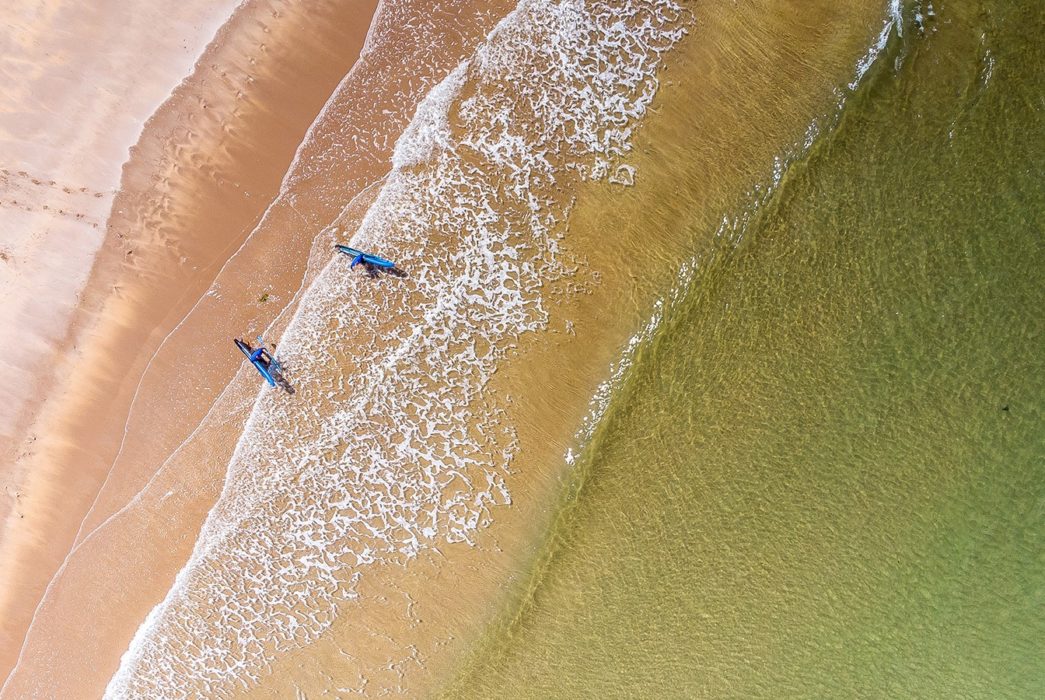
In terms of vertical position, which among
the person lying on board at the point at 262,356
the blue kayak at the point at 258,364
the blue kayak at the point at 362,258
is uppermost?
the blue kayak at the point at 362,258

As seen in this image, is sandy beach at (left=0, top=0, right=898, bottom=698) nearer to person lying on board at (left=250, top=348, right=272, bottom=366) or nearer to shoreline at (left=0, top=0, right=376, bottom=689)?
shoreline at (left=0, top=0, right=376, bottom=689)

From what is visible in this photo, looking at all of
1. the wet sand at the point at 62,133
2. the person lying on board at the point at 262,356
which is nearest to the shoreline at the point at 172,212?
the wet sand at the point at 62,133

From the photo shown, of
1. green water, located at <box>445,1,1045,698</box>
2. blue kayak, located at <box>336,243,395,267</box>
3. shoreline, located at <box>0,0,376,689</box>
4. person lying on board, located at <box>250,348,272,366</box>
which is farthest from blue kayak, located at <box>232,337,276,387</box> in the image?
green water, located at <box>445,1,1045,698</box>

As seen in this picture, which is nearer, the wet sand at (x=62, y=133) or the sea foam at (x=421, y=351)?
the wet sand at (x=62, y=133)

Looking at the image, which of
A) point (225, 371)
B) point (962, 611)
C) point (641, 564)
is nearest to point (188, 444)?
point (225, 371)

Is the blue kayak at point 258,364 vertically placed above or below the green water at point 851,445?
below

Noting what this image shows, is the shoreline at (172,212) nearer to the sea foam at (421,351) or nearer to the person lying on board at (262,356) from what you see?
the person lying on board at (262,356)
